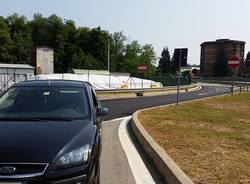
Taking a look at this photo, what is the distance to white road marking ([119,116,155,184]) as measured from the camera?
761 cm

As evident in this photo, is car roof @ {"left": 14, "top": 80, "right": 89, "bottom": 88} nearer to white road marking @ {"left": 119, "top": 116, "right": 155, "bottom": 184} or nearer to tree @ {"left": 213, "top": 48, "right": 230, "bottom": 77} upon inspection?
white road marking @ {"left": 119, "top": 116, "right": 155, "bottom": 184}

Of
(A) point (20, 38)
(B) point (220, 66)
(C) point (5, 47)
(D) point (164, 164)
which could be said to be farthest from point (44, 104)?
(B) point (220, 66)

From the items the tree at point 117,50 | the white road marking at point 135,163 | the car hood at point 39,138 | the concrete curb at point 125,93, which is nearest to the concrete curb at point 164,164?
the white road marking at point 135,163

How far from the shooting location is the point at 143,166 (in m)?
8.72

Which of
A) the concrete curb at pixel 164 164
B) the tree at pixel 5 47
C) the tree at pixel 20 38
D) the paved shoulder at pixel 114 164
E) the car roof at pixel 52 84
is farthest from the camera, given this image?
the tree at pixel 20 38

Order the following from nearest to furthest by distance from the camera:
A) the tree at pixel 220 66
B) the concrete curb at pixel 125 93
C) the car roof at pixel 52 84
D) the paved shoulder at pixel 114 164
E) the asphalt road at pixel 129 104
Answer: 1. the car roof at pixel 52 84
2. the paved shoulder at pixel 114 164
3. the asphalt road at pixel 129 104
4. the concrete curb at pixel 125 93
5. the tree at pixel 220 66

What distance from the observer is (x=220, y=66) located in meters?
144

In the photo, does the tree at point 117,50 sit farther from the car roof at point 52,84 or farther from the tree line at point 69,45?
the car roof at point 52,84

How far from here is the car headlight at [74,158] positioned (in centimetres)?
514

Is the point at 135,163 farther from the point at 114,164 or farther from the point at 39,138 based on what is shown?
the point at 39,138

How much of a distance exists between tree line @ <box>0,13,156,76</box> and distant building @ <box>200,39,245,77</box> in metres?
29.8

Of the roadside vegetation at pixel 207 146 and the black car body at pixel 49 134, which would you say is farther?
the roadside vegetation at pixel 207 146

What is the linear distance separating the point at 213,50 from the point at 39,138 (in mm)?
154984

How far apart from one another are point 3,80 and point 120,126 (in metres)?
38.6
